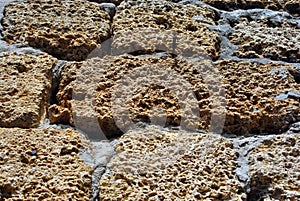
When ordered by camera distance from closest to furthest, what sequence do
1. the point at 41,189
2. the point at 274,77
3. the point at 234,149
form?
the point at 41,189
the point at 234,149
the point at 274,77

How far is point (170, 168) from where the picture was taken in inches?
65.4

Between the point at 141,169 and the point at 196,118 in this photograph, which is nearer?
the point at 141,169

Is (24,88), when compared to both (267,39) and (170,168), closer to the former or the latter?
(170,168)

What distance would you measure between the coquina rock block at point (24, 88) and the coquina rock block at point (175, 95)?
0.05m

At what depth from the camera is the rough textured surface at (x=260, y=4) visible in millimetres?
2236

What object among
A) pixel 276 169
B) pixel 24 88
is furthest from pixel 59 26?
pixel 276 169

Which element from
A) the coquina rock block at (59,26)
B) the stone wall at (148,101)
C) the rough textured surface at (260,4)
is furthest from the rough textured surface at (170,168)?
the rough textured surface at (260,4)

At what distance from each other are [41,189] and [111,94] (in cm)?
38

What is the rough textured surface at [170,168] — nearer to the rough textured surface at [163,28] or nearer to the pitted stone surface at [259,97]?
the pitted stone surface at [259,97]

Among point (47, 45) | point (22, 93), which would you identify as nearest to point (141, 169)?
point (22, 93)

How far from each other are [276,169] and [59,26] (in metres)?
0.85

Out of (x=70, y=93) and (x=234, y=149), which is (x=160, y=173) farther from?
(x=70, y=93)

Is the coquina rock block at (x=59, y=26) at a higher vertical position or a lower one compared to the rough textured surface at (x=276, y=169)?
higher

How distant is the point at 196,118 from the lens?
1.81 m
